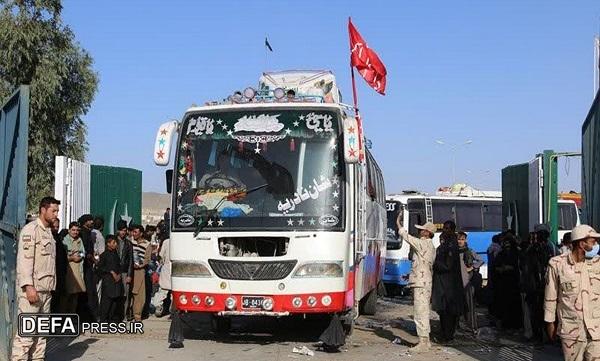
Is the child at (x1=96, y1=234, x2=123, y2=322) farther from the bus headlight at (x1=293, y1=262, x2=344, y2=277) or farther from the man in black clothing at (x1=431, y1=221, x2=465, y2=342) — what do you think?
the man in black clothing at (x1=431, y1=221, x2=465, y2=342)

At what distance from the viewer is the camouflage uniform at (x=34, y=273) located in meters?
7.76

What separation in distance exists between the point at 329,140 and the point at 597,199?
11.6ft

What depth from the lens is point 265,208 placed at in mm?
A: 9805

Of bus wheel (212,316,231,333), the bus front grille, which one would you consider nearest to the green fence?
bus wheel (212,316,231,333)

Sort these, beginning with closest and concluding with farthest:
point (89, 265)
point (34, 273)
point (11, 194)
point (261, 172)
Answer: point (34, 273), point (11, 194), point (261, 172), point (89, 265)

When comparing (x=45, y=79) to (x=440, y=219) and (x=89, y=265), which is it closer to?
(x=440, y=219)

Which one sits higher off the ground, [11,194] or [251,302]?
[11,194]

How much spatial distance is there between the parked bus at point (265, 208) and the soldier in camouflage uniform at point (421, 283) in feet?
2.81

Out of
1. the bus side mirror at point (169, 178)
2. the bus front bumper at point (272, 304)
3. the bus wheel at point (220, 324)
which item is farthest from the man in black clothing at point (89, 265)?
the bus front bumper at point (272, 304)

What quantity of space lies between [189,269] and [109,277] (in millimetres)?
2332

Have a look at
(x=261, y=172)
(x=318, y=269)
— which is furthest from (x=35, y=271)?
(x=318, y=269)

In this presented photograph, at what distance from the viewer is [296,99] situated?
10.5m

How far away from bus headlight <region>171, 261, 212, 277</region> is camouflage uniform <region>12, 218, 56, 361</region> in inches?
82.5
